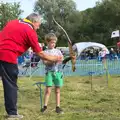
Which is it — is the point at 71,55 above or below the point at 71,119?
above

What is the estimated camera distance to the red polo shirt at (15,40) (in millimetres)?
5965

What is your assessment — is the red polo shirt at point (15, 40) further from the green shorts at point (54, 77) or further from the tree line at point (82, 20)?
the tree line at point (82, 20)

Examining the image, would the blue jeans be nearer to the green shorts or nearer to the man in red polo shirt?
the man in red polo shirt

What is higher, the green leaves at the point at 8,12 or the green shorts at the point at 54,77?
the green leaves at the point at 8,12

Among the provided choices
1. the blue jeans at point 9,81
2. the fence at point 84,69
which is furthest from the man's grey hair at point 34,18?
Answer: the fence at point 84,69

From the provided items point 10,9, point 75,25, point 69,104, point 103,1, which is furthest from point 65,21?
point 69,104

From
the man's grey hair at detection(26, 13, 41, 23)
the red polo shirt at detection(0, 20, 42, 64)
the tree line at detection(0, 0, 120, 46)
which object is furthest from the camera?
the tree line at detection(0, 0, 120, 46)

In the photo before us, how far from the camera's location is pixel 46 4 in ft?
237

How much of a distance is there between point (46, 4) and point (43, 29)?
995 cm

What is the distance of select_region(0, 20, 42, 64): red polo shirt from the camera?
19.6 ft

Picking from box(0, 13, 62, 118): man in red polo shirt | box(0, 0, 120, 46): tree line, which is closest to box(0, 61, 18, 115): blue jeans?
box(0, 13, 62, 118): man in red polo shirt

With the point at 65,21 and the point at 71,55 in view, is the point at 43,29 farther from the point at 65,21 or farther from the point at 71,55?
the point at 71,55

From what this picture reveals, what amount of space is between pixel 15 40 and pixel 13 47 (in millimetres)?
111

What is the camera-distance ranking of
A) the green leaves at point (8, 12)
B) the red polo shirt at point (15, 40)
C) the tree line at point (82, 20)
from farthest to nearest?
the tree line at point (82, 20) < the green leaves at point (8, 12) < the red polo shirt at point (15, 40)
